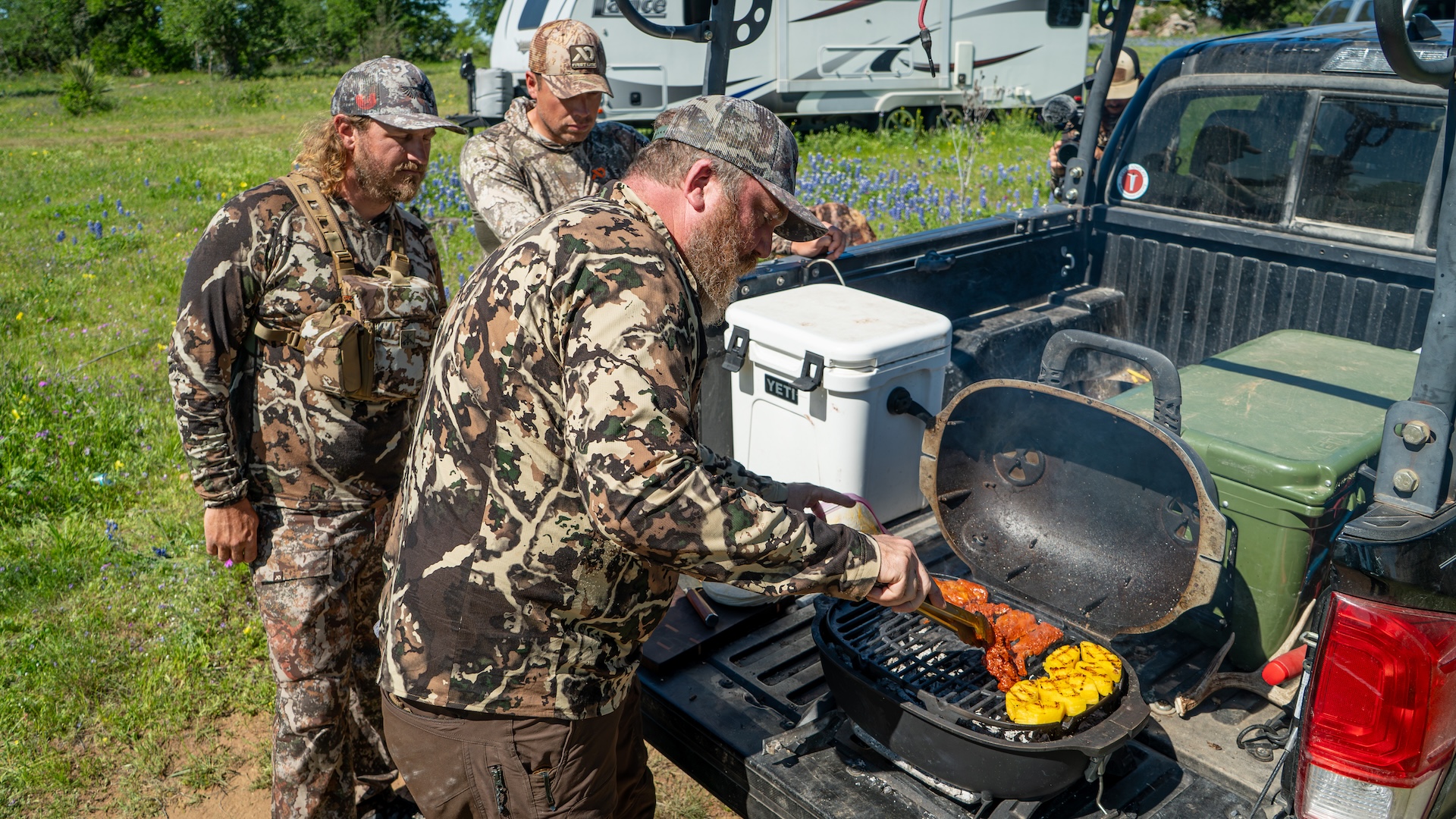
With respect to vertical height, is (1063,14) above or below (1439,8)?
above

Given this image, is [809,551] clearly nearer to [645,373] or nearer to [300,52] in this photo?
[645,373]

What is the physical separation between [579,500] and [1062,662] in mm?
1163

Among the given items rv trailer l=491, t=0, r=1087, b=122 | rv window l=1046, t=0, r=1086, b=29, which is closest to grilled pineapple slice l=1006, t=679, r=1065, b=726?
rv trailer l=491, t=0, r=1087, b=122

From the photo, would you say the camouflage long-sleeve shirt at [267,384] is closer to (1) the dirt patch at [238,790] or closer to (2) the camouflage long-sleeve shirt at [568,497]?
(2) the camouflage long-sleeve shirt at [568,497]

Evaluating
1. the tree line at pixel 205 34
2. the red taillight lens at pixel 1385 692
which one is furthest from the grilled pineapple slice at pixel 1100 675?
the tree line at pixel 205 34

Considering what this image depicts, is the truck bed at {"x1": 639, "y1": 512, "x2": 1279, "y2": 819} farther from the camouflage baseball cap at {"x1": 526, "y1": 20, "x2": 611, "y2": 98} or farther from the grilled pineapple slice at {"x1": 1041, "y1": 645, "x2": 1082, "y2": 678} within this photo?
the camouflage baseball cap at {"x1": 526, "y1": 20, "x2": 611, "y2": 98}

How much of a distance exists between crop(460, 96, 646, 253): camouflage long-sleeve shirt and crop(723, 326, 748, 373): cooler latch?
92cm

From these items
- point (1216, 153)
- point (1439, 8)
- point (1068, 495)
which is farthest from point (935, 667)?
point (1439, 8)

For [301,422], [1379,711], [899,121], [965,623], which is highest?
[899,121]

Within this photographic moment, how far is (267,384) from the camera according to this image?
286cm

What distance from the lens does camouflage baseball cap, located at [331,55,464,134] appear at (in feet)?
9.53

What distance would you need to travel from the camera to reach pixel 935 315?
3279 mm

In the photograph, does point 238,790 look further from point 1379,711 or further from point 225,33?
point 225,33

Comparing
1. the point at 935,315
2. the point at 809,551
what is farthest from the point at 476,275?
the point at 935,315
